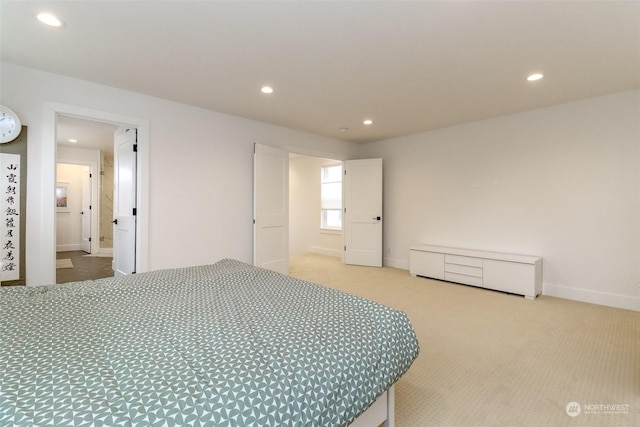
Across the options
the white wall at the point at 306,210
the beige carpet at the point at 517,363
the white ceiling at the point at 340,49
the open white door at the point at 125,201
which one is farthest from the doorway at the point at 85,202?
the beige carpet at the point at 517,363

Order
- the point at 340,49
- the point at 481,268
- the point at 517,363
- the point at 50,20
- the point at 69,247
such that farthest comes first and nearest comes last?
the point at 69,247, the point at 481,268, the point at 340,49, the point at 517,363, the point at 50,20

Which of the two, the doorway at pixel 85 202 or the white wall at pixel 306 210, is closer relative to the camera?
the doorway at pixel 85 202

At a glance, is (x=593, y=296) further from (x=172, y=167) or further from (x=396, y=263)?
(x=172, y=167)

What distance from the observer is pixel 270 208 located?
15.1 feet

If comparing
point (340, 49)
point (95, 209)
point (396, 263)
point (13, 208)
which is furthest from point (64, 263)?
point (340, 49)

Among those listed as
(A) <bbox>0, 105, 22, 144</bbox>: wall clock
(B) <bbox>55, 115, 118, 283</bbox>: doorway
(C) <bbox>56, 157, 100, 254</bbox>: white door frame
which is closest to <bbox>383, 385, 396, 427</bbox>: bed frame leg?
(A) <bbox>0, 105, 22, 144</bbox>: wall clock

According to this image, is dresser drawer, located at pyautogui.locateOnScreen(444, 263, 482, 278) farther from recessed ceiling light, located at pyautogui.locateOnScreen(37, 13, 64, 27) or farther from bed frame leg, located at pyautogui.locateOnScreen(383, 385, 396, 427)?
recessed ceiling light, located at pyautogui.locateOnScreen(37, 13, 64, 27)

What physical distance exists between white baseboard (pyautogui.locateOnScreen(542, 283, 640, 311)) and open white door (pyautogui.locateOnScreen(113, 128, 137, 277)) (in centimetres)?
522

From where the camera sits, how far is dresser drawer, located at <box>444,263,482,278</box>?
13.6ft

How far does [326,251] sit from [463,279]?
3283mm

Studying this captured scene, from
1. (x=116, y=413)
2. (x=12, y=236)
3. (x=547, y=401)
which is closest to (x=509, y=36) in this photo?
(x=547, y=401)

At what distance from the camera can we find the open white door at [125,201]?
3537 mm

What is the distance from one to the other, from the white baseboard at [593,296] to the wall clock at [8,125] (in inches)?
240

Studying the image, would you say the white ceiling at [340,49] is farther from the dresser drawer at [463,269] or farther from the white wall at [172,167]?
the dresser drawer at [463,269]
